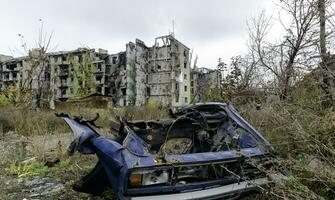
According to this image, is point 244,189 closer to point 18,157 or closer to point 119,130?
point 119,130

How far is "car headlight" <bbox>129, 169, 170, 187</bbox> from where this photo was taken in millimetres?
3250

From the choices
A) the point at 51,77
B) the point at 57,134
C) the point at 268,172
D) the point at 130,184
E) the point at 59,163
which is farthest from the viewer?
the point at 51,77

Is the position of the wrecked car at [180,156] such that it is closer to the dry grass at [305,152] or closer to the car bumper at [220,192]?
the car bumper at [220,192]

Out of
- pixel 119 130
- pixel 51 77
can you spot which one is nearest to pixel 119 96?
pixel 51 77

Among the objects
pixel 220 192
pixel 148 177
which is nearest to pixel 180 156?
pixel 148 177

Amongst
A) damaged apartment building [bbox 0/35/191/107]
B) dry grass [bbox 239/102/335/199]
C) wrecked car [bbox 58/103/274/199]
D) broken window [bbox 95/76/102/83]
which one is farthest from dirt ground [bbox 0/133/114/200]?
broken window [bbox 95/76/102/83]

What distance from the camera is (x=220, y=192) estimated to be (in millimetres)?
3561

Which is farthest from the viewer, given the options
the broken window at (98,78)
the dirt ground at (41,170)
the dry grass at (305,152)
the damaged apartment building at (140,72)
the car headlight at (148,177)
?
the broken window at (98,78)

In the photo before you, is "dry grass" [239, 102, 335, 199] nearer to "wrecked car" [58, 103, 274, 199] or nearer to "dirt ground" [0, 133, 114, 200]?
"wrecked car" [58, 103, 274, 199]

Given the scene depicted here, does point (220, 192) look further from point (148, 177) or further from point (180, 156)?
point (148, 177)

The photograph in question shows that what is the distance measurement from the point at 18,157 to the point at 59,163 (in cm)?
128

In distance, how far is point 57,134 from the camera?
980 centimetres

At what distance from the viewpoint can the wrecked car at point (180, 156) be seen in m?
3.29

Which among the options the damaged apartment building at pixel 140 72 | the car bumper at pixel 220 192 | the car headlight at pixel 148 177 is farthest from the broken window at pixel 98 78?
the car headlight at pixel 148 177
